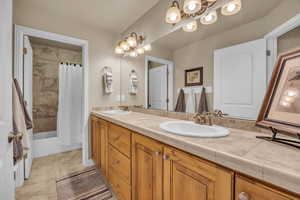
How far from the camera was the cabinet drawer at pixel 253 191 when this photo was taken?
428 millimetres

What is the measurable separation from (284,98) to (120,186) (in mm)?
1409

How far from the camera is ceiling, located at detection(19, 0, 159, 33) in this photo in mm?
1777

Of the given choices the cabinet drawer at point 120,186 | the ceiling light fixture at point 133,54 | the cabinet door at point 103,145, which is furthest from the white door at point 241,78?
the ceiling light fixture at point 133,54

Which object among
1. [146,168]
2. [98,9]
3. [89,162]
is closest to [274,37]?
[146,168]

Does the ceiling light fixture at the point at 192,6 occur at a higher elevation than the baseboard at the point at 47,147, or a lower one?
higher

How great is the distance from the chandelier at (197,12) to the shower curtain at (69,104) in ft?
7.57

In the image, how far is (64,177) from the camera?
1.86 meters

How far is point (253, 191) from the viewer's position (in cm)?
48

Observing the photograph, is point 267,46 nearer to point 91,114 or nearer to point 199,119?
point 199,119

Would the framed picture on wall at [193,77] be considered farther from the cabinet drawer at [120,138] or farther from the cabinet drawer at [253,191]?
the cabinet drawer at [253,191]

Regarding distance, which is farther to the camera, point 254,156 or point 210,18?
point 210,18

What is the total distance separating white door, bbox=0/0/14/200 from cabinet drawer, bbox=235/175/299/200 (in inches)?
47.0

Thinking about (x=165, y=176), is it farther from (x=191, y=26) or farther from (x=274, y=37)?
(x=191, y=26)

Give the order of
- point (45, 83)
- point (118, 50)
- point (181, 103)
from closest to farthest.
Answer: point (181, 103), point (118, 50), point (45, 83)
